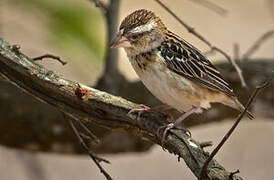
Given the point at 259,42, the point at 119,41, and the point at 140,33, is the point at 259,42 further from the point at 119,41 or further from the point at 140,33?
the point at 119,41

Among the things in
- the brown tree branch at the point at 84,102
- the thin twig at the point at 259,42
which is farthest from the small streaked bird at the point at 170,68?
the thin twig at the point at 259,42

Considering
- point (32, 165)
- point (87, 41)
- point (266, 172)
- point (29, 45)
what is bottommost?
point (266, 172)

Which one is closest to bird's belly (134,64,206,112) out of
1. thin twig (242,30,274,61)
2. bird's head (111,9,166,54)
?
bird's head (111,9,166,54)

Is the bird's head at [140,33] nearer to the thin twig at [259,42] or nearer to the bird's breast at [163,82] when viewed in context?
the bird's breast at [163,82]

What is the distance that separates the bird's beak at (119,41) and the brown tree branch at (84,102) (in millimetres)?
365

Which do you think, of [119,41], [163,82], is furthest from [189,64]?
Result: [119,41]

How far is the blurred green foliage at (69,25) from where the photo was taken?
4.38 meters

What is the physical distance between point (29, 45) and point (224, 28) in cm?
235

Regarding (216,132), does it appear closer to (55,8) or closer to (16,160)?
(16,160)

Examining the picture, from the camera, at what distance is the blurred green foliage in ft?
14.4

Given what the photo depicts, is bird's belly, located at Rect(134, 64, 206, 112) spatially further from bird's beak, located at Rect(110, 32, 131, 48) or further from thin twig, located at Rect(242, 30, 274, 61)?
thin twig, located at Rect(242, 30, 274, 61)

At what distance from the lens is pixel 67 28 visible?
438 cm

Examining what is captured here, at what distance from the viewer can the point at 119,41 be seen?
3568mm

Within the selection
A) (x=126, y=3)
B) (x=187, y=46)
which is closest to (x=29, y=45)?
(x=126, y=3)
